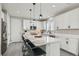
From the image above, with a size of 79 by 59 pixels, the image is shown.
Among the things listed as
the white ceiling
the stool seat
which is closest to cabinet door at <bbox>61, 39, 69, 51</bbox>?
the stool seat

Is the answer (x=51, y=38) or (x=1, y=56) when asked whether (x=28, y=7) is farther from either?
(x=1, y=56)

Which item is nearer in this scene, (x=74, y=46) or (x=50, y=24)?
(x=74, y=46)

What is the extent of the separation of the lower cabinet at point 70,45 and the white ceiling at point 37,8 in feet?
2.37

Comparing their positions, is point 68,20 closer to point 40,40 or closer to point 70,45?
point 70,45

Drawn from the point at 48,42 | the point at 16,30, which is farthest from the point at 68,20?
the point at 16,30

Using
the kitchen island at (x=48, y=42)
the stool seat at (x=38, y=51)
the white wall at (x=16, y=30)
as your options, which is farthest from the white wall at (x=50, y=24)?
the white wall at (x=16, y=30)

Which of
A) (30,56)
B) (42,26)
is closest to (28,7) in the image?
(42,26)

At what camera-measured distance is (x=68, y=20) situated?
2.58 metres

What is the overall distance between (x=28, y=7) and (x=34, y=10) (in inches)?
6.4

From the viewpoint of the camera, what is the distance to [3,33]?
2.47m

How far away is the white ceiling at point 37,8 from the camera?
2.47 meters

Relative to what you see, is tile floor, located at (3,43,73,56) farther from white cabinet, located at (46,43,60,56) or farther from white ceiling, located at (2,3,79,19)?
white ceiling, located at (2,3,79,19)

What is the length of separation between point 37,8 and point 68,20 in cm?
83

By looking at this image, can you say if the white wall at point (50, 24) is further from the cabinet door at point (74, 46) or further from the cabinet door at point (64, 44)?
the cabinet door at point (74, 46)
